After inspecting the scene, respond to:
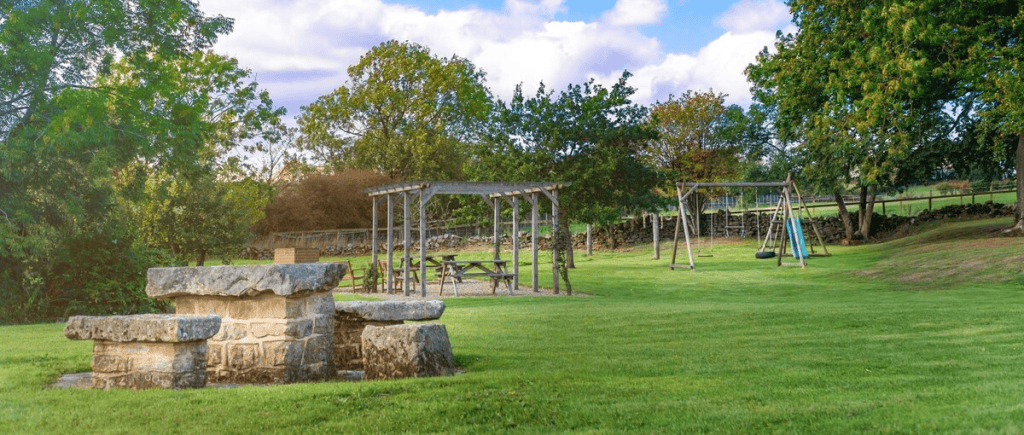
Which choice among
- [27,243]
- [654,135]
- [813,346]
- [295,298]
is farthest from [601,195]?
[295,298]

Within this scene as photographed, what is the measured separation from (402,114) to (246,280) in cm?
4540

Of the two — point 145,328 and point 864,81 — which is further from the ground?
point 864,81

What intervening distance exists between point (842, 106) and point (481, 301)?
14119 millimetres

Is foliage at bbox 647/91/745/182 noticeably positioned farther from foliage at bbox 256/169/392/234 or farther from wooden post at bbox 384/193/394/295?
wooden post at bbox 384/193/394/295

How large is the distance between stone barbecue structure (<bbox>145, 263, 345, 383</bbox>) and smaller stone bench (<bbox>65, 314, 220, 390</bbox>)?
655 millimetres

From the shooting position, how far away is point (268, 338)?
7.30m

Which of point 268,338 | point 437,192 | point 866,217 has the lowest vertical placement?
point 268,338

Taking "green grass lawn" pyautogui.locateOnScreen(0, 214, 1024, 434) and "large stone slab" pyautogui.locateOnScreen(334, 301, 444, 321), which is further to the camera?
"large stone slab" pyautogui.locateOnScreen(334, 301, 444, 321)

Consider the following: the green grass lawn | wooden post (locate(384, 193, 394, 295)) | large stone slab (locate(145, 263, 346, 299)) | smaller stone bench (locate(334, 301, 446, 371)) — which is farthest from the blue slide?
large stone slab (locate(145, 263, 346, 299))

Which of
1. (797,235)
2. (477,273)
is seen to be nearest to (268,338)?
(477,273)

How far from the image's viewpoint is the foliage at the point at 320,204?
4888 centimetres

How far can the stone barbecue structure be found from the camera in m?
7.11

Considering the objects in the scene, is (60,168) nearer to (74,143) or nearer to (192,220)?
(74,143)

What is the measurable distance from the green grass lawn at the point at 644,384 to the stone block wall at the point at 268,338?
2.76 feet
